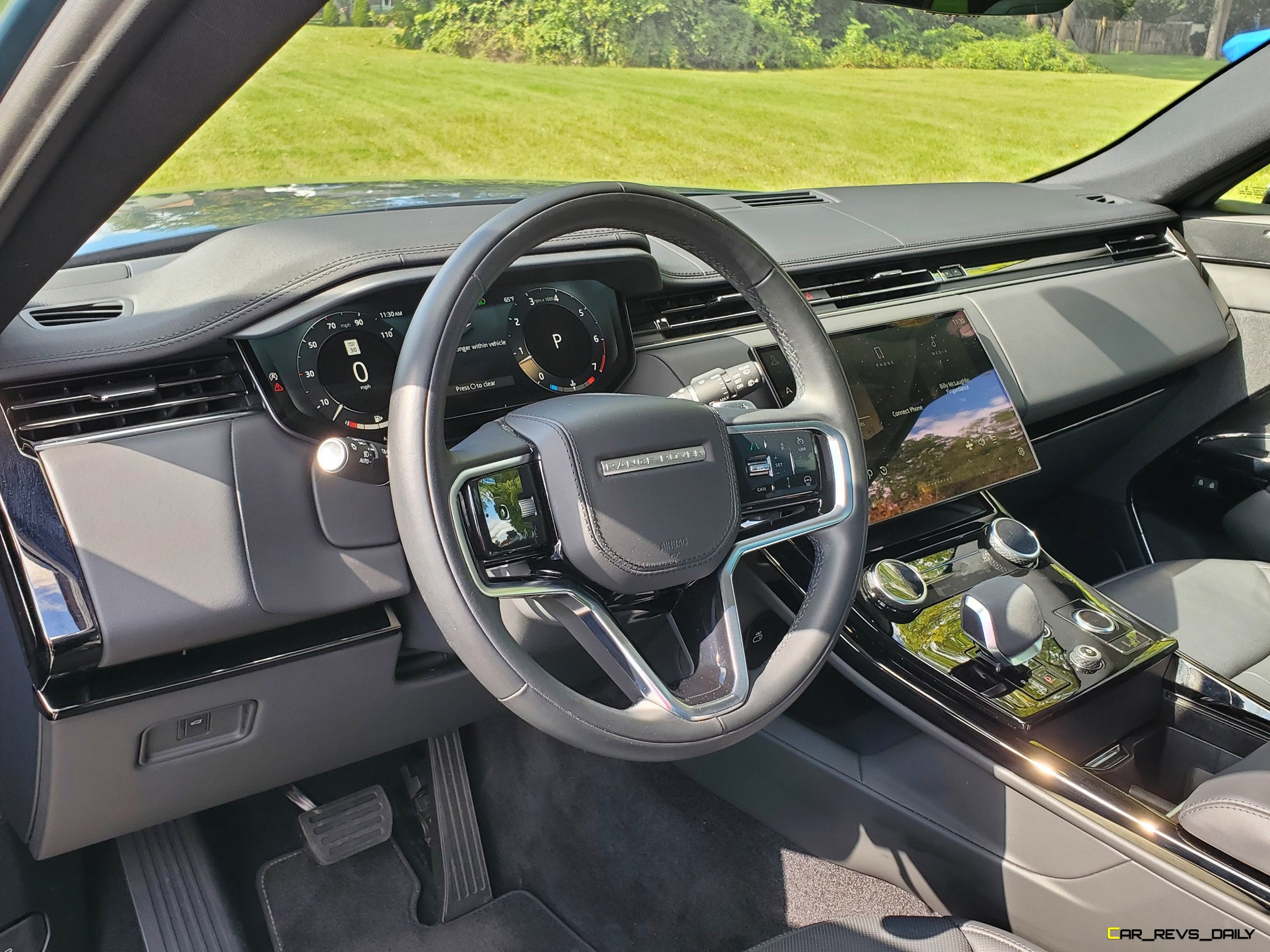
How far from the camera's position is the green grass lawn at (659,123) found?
2.50m

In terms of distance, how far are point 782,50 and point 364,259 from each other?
350 centimetres

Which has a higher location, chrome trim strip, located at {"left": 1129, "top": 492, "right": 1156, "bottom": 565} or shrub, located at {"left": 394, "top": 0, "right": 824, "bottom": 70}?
shrub, located at {"left": 394, "top": 0, "right": 824, "bottom": 70}

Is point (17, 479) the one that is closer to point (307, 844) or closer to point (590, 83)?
point (307, 844)

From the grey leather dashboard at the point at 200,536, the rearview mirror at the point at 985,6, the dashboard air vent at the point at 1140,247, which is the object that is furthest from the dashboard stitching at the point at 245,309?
the dashboard air vent at the point at 1140,247

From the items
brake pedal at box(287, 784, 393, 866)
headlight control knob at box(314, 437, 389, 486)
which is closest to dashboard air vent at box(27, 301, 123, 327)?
headlight control knob at box(314, 437, 389, 486)

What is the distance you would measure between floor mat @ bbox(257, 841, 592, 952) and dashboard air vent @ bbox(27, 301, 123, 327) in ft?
3.97

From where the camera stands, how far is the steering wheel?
40.3 inches

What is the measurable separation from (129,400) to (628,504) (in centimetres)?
69

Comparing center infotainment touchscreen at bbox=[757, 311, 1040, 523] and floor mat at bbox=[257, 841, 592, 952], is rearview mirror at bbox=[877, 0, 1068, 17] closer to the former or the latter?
center infotainment touchscreen at bbox=[757, 311, 1040, 523]

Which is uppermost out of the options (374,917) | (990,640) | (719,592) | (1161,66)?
(1161,66)

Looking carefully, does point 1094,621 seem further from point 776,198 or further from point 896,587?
point 776,198

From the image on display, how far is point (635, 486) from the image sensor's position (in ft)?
3.76

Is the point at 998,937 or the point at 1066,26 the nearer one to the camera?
the point at 998,937

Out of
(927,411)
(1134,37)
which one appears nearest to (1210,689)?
(927,411)
